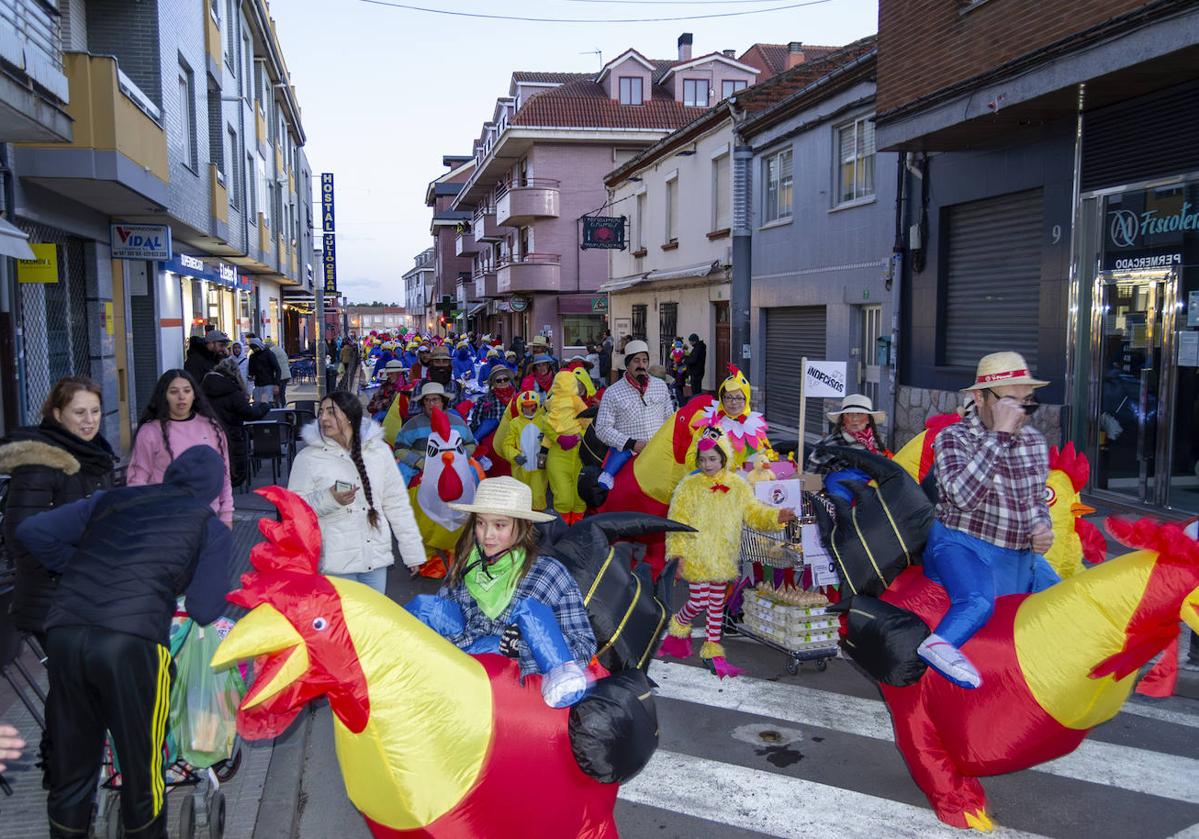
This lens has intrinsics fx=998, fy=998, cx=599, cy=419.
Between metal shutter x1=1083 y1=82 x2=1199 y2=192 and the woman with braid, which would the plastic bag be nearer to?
the woman with braid

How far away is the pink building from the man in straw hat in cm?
3160

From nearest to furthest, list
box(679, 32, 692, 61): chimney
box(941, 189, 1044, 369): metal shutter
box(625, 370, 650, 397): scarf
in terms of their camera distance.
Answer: box(625, 370, 650, 397): scarf, box(941, 189, 1044, 369): metal shutter, box(679, 32, 692, 61): chimney

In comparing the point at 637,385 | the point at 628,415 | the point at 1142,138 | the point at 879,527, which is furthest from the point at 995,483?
the point at 1142,138

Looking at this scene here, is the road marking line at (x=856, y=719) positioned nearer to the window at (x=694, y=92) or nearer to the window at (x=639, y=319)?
the window at (x=639, y=319)

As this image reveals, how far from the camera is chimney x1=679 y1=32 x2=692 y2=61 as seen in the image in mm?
44062

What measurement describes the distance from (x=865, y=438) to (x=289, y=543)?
4628 millimetres

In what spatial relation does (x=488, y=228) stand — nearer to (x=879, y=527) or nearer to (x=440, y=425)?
(x=440, y=425)

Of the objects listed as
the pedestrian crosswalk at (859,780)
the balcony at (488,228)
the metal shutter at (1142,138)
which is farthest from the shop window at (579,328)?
the pedestrian crosswalk at (859,780)

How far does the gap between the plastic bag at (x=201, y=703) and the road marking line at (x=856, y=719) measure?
9.20ft

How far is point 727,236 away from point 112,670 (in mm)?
21070

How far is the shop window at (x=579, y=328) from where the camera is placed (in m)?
43.3

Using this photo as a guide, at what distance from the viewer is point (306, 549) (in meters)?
3.35

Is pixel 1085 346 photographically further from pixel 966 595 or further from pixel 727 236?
pixel 727 236

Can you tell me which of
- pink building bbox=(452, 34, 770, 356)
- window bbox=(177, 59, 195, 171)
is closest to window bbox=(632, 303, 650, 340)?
pink building bbox=(452, 34, 770, 356)
